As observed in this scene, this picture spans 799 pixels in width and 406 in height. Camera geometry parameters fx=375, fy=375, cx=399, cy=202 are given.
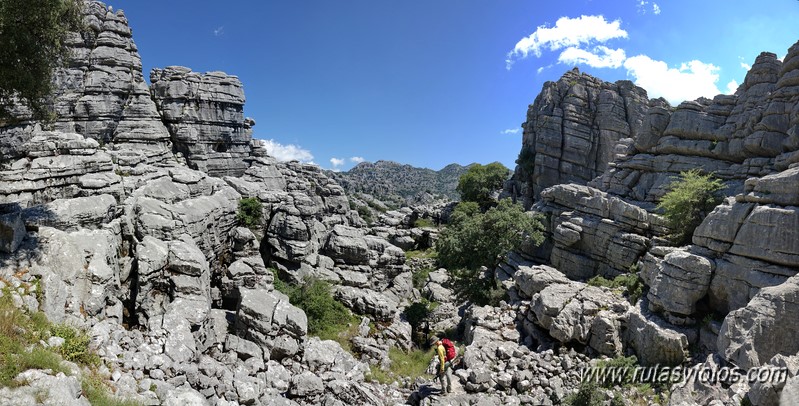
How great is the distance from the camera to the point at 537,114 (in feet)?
205

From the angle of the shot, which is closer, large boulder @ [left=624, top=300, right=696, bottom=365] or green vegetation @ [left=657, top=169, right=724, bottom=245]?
large boulder @ [left=624, top=300, right=696, bottom=365]

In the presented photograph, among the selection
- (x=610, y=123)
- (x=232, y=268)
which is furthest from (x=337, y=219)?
(x=610, y=123)

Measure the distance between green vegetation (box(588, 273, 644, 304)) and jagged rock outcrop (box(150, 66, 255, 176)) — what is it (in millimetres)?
39125

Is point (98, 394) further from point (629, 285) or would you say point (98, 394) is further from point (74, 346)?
point (629, 285)

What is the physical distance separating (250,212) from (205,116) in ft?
68.9

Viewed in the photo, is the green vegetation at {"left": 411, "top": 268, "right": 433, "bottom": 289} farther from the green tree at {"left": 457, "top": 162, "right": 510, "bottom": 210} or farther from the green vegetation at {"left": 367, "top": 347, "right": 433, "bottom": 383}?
the green tree at {"left": 457, "top": 162, "right": 510, "bottom": 210}

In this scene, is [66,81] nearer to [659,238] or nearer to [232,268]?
[232,268]

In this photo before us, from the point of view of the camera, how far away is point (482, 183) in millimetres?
69125

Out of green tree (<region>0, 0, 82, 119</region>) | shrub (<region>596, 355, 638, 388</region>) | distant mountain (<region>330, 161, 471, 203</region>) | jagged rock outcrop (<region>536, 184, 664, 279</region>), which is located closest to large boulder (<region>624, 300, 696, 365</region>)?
shrub (<region>596, 355, 638, 388</region>)

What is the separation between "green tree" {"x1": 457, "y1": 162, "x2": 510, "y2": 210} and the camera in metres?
68.4

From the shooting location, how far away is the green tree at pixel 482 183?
68.4m

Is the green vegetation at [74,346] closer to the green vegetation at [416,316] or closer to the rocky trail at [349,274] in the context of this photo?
the rocky trail at [349,274]

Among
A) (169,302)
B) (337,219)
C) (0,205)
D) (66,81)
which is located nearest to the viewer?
(0,205)

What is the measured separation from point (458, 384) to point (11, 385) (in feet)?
43.5
